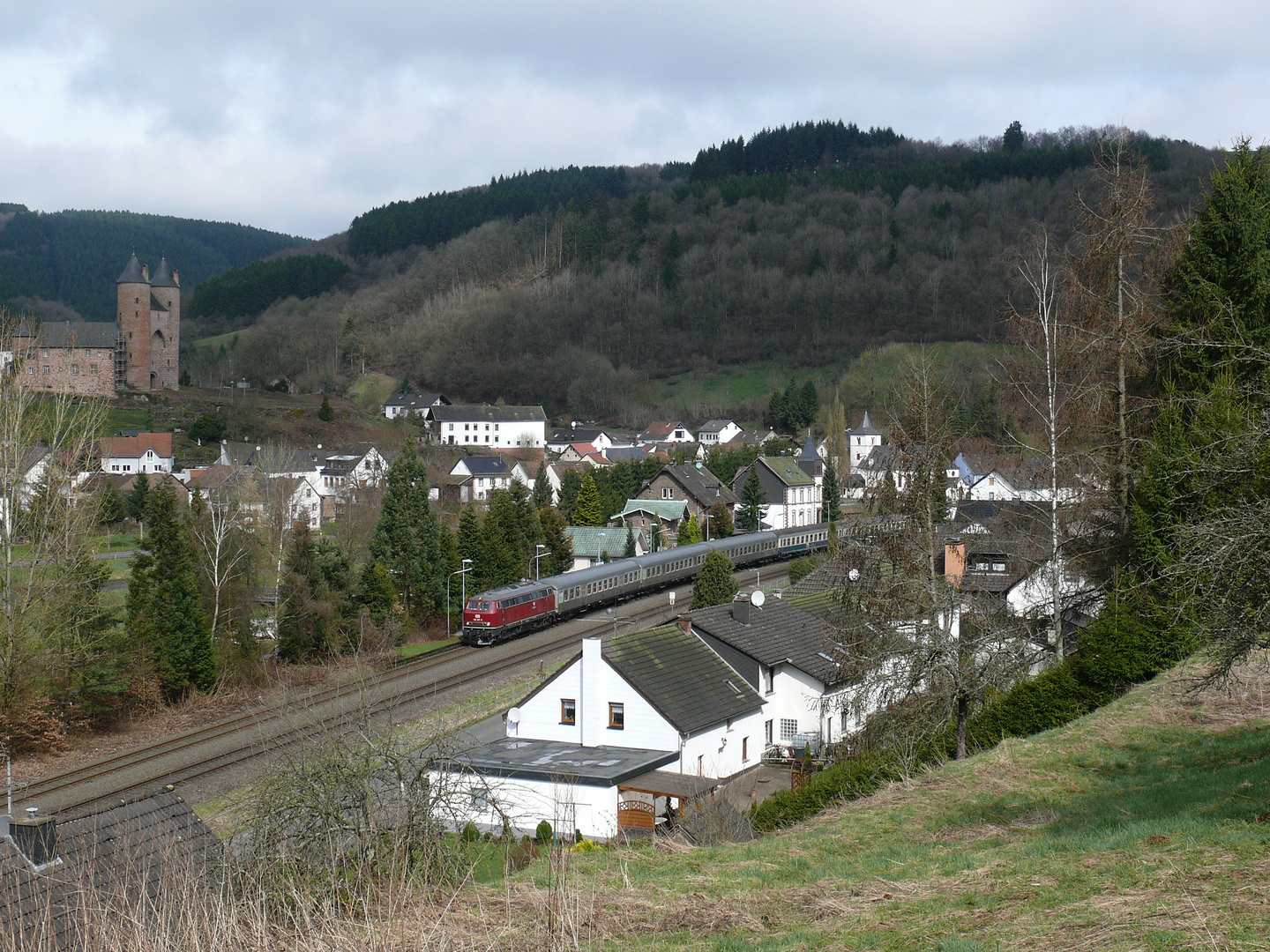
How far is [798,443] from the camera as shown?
336 feet

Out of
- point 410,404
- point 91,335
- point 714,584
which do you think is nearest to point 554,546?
point 714,584

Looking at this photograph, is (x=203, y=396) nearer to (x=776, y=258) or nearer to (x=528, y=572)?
(x=528, y=572)

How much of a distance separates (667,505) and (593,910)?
5428cm

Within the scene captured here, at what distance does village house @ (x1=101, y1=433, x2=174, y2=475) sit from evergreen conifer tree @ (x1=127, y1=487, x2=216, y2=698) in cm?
5329

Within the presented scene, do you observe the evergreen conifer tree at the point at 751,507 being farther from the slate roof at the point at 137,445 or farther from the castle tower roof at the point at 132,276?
the castle tower roof at the point at 132,276

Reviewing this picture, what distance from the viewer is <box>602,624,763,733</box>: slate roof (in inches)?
850

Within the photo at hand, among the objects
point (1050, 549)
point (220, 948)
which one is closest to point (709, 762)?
point (1050, 549)

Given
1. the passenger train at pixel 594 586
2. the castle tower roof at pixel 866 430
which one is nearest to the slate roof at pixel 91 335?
the castle tower roof at pixel 866 430

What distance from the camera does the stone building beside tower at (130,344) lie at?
332 ft

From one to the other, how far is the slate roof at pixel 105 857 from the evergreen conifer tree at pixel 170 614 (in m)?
17.6

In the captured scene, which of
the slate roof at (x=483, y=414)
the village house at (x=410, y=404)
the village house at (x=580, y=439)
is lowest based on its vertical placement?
the village house at (x=580, y=439)

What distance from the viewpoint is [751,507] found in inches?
2569

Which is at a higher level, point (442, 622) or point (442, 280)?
point (442, 280)

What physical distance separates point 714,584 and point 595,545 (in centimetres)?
1616
